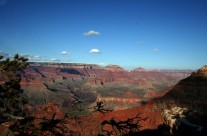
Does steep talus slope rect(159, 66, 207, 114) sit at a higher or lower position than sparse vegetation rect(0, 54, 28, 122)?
lower

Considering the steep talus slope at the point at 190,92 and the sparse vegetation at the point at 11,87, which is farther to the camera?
the steep talus slope at the point at 190,92

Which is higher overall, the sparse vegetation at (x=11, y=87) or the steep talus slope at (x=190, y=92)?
the sparse vegetation at (x=11, y=87)

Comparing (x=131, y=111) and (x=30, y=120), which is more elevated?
(x=30, y=120)

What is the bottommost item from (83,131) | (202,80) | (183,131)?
(83,131)

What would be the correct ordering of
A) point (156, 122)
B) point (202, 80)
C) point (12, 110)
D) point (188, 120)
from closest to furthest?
point (12, 110) → point (188, 120) → point (156, 122) → point (202, 80)

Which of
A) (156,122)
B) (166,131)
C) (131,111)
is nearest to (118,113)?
(131,111)

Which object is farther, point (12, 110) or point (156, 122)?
point (156, 122)

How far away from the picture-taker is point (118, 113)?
8888cm

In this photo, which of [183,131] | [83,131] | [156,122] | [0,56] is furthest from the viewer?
[156,122]

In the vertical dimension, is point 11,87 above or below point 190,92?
above

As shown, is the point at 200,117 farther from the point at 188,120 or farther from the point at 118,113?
the point at 118,113

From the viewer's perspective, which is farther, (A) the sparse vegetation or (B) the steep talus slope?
(B) the steep talus slope

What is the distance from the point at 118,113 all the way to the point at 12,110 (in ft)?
246

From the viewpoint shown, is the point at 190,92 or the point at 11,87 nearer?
the point at 11,87
